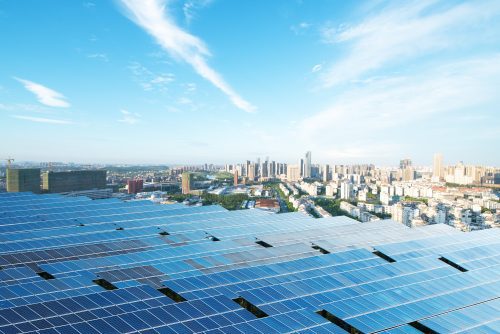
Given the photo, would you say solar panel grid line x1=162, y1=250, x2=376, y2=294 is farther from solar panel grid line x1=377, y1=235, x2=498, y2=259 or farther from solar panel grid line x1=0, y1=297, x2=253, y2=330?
solar panel grid line x1=0, y1=297, x2=253, y2=330

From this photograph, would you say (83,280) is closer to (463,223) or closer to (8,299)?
(8,299)

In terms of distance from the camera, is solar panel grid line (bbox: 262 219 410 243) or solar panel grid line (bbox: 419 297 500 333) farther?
solar panel grid line (bbox: 262 219 410 243)

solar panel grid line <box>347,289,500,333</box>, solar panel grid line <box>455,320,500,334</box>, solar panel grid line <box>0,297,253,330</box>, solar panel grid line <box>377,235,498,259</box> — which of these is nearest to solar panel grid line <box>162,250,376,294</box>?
solar panel grid line <box>377,235,498,259</box>

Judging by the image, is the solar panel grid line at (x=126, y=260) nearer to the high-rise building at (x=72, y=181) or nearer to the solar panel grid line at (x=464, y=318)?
the solar panel grid line at (x=464, y=318)

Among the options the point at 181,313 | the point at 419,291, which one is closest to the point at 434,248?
the point at 419,291

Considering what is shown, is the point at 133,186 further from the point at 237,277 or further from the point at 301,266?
the point at 237,277
